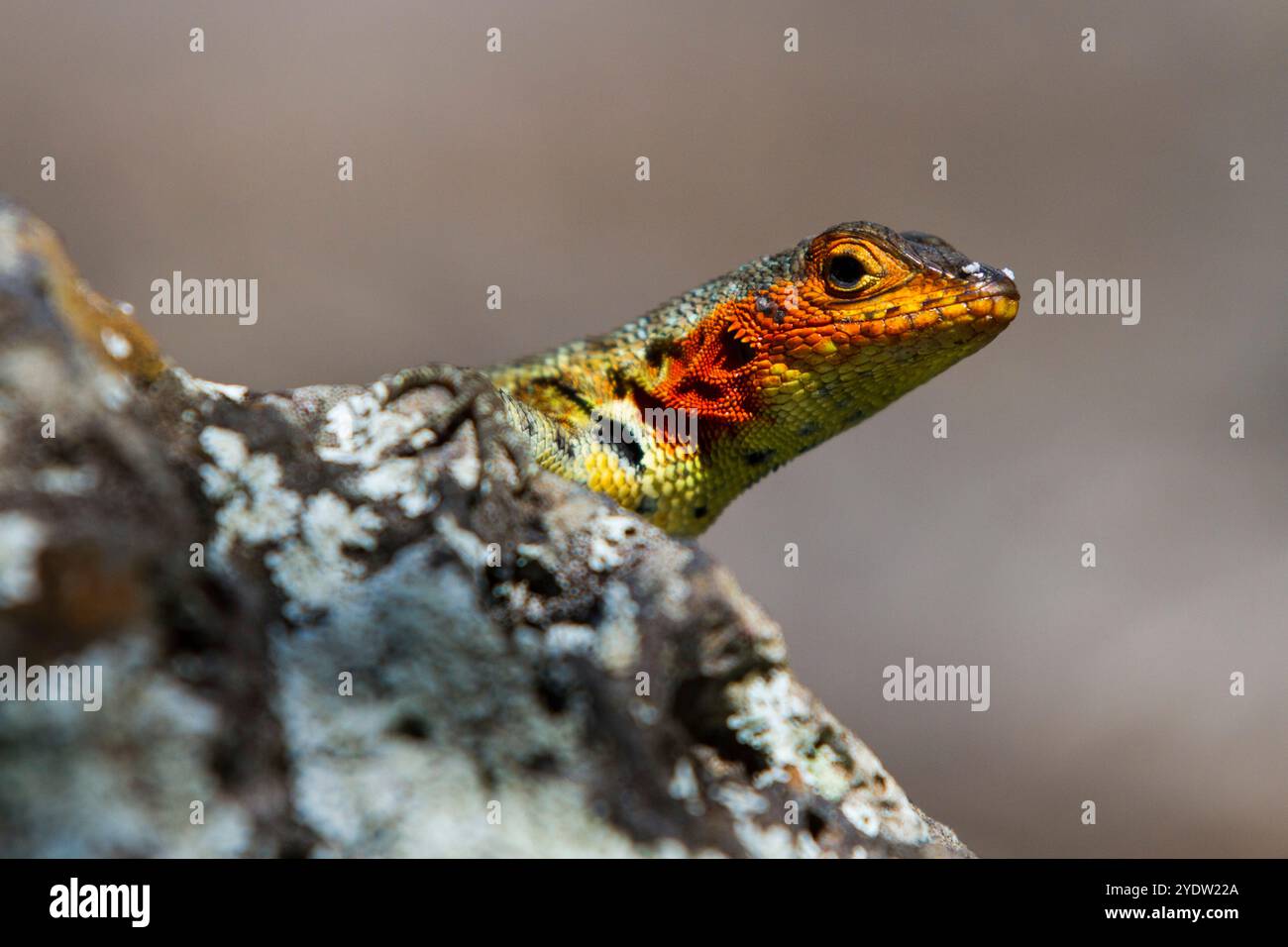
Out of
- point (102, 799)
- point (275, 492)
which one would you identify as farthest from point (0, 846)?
point (275, 492)

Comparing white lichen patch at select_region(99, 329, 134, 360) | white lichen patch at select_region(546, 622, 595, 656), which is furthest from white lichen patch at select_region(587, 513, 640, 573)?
white lichen patch at select_region(99, 329, 134, 360)

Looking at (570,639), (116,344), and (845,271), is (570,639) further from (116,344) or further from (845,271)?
(845,271)

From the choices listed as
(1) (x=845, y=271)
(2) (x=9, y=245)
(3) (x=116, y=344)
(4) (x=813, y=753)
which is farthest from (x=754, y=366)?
(2) (x=9, y=245)

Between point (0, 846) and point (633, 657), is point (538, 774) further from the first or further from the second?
point (0, 846)

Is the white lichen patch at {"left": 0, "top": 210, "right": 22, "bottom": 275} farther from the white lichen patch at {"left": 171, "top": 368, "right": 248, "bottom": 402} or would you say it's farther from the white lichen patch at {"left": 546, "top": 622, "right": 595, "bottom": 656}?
the white lichen patch at {"left": 546, "top": 622, "right": 595, "bottom": 656}

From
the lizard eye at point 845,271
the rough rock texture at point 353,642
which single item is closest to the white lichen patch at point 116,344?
the rough rock texture at point 353,642

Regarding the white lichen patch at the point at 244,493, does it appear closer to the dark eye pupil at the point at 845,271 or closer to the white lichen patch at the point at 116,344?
the white lichen patch at the point at 116,344
